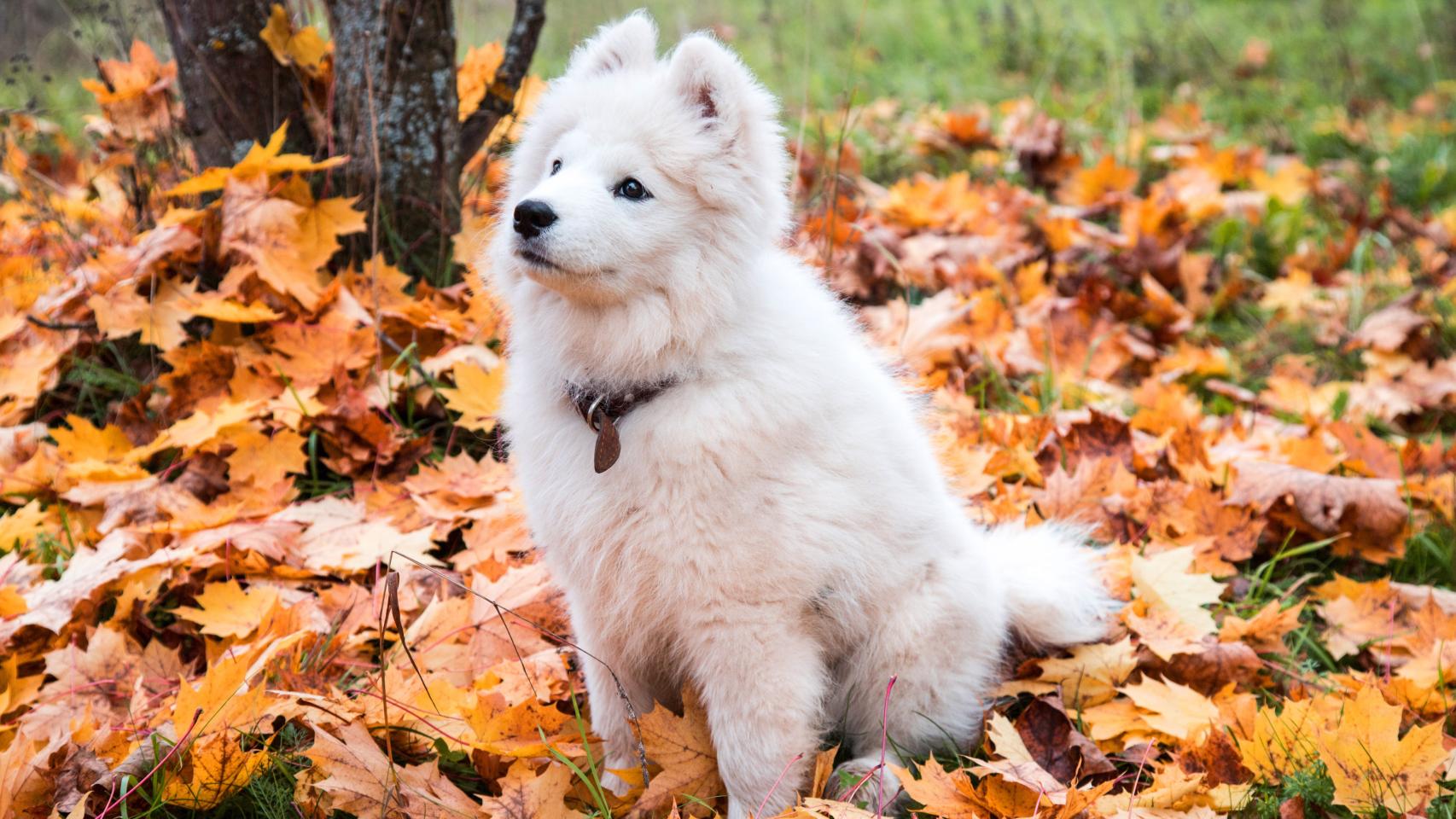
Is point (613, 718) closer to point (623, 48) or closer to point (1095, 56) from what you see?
point (623, 48)

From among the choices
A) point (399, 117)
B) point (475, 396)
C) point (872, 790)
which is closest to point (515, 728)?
point (872, 790)

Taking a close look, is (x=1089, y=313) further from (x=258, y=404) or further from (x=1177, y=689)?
(x=258, y=404)

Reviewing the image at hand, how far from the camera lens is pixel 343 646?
2.40 meters

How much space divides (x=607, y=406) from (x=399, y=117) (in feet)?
5.65

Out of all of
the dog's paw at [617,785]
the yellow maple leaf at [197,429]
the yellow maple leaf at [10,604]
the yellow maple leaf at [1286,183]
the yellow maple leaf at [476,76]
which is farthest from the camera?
the yellow maple leaf at [1286,183]

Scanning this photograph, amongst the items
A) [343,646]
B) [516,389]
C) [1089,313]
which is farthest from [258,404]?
[1089,313]

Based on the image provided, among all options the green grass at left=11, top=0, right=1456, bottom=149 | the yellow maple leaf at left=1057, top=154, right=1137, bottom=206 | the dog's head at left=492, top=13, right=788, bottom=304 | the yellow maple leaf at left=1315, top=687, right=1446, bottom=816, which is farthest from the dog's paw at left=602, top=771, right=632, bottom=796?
the yellow maple leaf at left=1057, top=154, right=1137, bottom=206

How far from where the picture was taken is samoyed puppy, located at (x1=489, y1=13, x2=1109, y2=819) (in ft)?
6.52

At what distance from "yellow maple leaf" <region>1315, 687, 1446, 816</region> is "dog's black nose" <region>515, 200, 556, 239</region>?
5.71 ft

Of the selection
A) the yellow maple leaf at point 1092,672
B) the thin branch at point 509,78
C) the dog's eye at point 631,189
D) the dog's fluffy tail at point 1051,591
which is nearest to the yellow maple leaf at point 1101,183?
the thin branch at point 509,78

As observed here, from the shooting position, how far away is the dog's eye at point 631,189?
2.03m

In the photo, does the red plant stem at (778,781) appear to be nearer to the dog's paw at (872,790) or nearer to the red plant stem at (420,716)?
the dog's paw at (872,790)

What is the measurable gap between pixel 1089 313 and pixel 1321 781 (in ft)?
8.65

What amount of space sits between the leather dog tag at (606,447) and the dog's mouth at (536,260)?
299 millimetres
